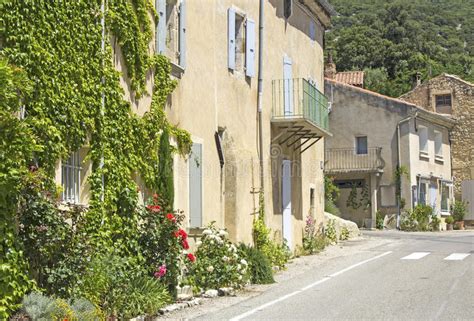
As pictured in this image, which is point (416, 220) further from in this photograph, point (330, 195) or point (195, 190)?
point (195, 190)

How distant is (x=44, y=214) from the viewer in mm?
10000

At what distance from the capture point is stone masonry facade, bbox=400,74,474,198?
140 feet

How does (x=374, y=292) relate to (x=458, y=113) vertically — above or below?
below

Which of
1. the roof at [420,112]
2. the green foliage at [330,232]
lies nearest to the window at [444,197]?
the roof at [420,112]

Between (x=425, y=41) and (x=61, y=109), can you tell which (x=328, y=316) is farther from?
(x=425, y=41)

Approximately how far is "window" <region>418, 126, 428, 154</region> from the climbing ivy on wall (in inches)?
1064

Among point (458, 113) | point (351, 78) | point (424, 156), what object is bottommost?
point (424, 156)

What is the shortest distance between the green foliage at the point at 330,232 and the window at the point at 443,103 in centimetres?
1781

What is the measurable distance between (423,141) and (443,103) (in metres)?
4.24

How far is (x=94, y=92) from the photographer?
12.1 metres

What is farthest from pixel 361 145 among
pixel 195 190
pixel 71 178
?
pixel 71 178

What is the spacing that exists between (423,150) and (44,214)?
33019 mm

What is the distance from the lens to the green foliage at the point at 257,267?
16.3m

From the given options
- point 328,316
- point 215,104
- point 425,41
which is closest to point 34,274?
point 328,316
